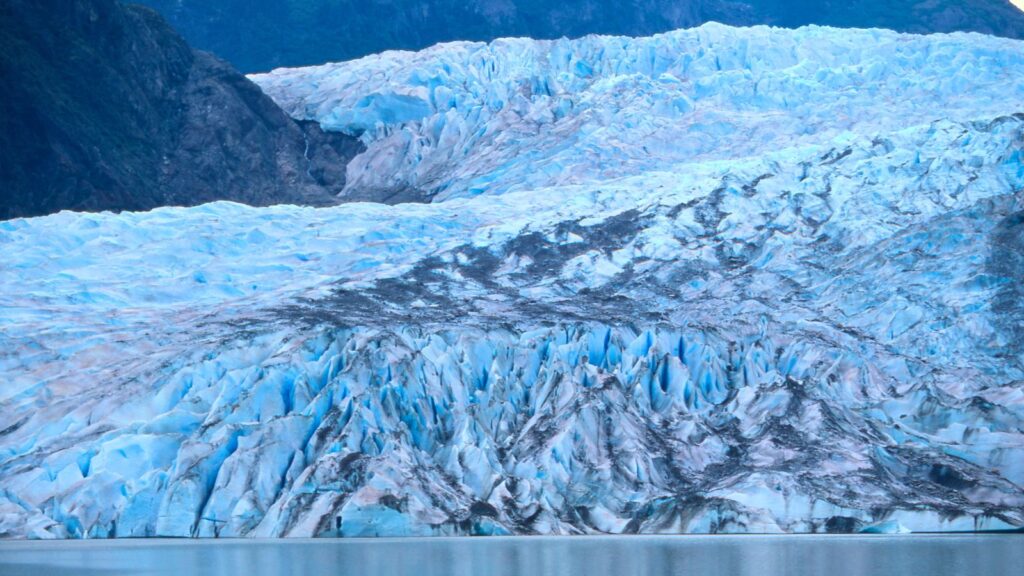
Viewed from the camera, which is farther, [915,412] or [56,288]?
[56,288]

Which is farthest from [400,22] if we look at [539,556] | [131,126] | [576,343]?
[539,556]

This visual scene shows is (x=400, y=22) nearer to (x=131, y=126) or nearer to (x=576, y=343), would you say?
(x=131, y=126)

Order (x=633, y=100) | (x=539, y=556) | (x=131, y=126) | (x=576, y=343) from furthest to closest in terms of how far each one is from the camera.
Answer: (x=131, y=126), (x=633, y=100), (x=576, y=343), (x=539, y=556)

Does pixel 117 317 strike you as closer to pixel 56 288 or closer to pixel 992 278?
pixel 56 288

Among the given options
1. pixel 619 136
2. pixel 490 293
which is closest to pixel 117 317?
pixel 490 293

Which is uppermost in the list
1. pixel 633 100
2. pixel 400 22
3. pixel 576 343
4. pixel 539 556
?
pixel 400 22

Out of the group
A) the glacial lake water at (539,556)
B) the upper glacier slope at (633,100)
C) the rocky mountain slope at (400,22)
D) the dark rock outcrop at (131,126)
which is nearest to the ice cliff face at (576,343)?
the upper glacier slope at (633,100)

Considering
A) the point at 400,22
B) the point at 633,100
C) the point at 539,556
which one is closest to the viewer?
the point at 539,556

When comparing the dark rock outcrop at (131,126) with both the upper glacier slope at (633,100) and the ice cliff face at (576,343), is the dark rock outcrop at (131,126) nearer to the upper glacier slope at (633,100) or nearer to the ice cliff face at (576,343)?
the upper glacier slope at (633,100)
